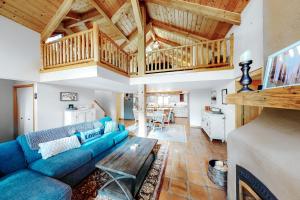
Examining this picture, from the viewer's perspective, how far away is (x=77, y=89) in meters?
4.94

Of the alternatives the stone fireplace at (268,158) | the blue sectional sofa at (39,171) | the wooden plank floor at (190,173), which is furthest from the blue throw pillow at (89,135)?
the stone fireplace at (268,158)

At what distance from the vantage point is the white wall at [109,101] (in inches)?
302

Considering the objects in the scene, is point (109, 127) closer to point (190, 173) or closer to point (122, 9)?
point (190, 173)

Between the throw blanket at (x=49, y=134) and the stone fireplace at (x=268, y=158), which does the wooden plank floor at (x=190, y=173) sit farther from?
the throw blanket at (x=49, y=134)

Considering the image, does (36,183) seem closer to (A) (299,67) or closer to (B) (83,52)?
(B) (83,52)

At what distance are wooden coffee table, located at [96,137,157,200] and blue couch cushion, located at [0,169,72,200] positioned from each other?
18.7 inches

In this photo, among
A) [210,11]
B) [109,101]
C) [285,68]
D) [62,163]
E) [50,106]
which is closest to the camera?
[285,68]

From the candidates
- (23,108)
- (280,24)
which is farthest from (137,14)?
(23,108)

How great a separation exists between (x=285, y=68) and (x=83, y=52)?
11.2 ft

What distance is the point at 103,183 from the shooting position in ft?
6.87

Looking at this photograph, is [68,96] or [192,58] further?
[68,96]

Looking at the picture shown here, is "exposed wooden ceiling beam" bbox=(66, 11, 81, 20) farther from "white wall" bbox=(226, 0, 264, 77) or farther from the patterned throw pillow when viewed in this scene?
"white wall" bbox=(226, 0, 264, 77)

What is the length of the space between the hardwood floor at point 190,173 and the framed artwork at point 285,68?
5.69ft

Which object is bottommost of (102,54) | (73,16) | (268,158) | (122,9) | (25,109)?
(268,158)
